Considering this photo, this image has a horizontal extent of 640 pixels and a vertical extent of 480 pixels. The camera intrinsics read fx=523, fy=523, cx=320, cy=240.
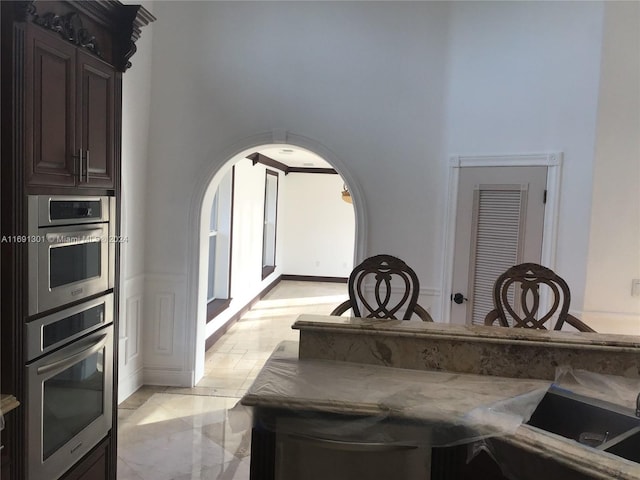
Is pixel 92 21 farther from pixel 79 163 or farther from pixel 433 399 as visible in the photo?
pixel 433 399

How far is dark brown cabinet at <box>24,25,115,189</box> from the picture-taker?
→ 196cm

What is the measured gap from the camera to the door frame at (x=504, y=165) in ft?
12.5

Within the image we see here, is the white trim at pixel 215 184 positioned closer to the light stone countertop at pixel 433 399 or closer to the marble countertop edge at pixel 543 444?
the light stone countertop at pixel 433 399

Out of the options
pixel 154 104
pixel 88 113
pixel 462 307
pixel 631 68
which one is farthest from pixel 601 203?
pixel 154 104

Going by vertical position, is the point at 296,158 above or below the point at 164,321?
above

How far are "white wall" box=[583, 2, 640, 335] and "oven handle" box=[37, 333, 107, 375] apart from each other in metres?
3.11

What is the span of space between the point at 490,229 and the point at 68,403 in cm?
317

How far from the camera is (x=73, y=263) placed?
2.25 metres

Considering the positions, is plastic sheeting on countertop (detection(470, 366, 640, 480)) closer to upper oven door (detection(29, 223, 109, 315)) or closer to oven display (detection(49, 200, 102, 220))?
upper oven door (detection(29, 223, 109, 315))

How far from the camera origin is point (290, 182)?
440 inches

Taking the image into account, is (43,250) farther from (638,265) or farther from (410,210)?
(638,265)

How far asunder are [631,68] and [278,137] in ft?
8.67

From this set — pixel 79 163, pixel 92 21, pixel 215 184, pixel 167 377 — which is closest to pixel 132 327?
pixel 167 377

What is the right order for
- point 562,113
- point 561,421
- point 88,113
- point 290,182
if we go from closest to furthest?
1. point 561,421
2. point 88,113
3. point 562,113
4. point 290,182
